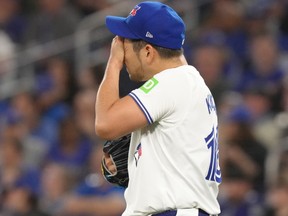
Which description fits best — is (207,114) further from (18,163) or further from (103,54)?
(103,54)

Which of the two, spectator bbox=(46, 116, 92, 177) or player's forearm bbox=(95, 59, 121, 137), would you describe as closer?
player's forearm bbox=(95, 59, 121, 137)

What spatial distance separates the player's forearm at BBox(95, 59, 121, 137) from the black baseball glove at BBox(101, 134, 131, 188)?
302mm

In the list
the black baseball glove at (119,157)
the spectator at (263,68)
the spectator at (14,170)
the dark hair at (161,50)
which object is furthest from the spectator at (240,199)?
the dark hair at (161,50)

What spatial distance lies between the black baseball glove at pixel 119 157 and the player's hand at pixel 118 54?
384mm

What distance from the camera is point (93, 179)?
8.60 meters

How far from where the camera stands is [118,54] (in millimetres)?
4457

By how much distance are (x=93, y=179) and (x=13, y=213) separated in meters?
0.80

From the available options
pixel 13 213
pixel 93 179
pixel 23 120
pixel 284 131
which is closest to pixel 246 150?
pixel 284 131

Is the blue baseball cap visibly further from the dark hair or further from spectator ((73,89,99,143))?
spectator ((73,89,99,143))

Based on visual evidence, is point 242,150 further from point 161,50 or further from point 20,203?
point 161,50

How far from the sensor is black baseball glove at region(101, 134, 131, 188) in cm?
458

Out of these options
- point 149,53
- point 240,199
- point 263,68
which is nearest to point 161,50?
point 149,53

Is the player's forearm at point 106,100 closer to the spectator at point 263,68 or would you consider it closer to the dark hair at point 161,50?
the dark hair at point 161,50

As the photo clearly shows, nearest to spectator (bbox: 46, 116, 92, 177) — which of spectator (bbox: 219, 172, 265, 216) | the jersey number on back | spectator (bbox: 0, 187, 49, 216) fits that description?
spectator (bbox: 0, 187, 49, 216)
